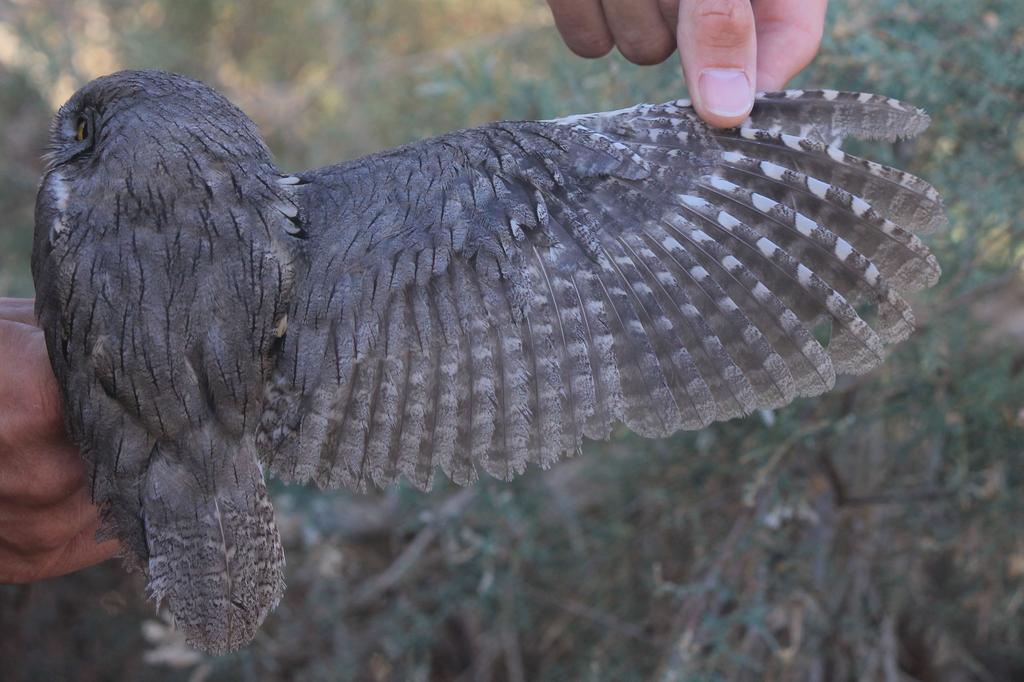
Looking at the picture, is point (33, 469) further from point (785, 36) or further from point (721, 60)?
point (785, 36)

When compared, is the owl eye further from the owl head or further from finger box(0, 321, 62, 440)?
finger box(0, 321, 62, 440)

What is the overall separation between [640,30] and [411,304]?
1.26 metres

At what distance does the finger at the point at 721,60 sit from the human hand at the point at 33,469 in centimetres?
188

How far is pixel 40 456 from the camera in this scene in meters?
2.74

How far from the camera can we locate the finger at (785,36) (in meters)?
2.81

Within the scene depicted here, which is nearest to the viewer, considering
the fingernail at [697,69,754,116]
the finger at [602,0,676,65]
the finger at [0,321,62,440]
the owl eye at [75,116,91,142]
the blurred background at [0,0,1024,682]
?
the fingernail at [697,69,754,116]

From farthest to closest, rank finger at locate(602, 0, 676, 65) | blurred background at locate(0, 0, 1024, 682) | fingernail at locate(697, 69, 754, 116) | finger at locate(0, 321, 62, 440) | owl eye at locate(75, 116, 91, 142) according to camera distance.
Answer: blurred background at locate(0, 0, 1024, 682) < finger at locate(602, 0, 676, 65) < owl eye at locate(75, 116, 91, 142) < finger at locate(0, 321, 62, 440) < fingernail at locate(697, 69, 754, 116)

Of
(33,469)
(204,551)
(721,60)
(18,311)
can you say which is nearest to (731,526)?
(721,60)

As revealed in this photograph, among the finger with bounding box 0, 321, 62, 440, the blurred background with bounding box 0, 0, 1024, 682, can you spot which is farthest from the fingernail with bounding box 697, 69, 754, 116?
the finger with bounding box 0, 321, 62, 440

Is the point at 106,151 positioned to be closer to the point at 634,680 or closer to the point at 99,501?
the point at 99,501

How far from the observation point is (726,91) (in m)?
2.46

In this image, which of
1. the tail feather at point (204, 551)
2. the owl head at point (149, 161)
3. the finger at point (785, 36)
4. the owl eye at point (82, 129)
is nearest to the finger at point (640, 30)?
the finger at point (785, 36)

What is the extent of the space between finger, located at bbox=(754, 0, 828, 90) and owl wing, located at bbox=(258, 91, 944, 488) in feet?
1.21

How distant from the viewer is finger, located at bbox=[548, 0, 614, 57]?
3289 mm
